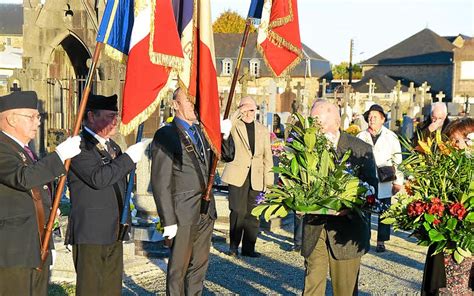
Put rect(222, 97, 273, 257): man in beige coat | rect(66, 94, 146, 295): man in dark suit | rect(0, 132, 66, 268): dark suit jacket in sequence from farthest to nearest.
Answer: rect(222, 97, 273, 257): man in beige coat → rect(66, 94, 146, 295): man in dark suit → rect(0, 132, 66, 268): dark suit jacket

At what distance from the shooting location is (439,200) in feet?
16.0

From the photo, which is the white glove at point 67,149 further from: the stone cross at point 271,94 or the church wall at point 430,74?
the church wall at point 430,74

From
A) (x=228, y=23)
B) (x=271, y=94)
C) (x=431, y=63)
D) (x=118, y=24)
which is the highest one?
(x=228, y=23)

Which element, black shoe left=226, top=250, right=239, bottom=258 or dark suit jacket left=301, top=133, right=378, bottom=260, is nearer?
dark suit jacket left=301, top=133, right=378, bottom=260

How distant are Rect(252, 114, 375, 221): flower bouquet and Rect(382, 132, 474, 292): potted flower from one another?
0.42m

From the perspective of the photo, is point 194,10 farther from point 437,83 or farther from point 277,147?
point 437,83

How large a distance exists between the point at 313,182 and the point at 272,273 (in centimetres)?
322

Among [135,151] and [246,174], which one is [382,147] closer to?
[246,174]

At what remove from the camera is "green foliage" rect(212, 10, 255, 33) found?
8238cm

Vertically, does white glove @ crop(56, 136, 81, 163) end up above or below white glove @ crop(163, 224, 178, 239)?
above

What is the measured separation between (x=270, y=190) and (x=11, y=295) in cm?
220

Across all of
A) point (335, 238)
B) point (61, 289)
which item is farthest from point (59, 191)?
point (61, 289)

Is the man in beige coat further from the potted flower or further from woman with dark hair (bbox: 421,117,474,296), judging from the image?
the potted flower

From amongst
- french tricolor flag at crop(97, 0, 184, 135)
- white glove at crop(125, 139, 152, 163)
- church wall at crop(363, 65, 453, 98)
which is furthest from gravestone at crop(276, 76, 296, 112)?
church wall at crop(363, 65, 453, 98)
